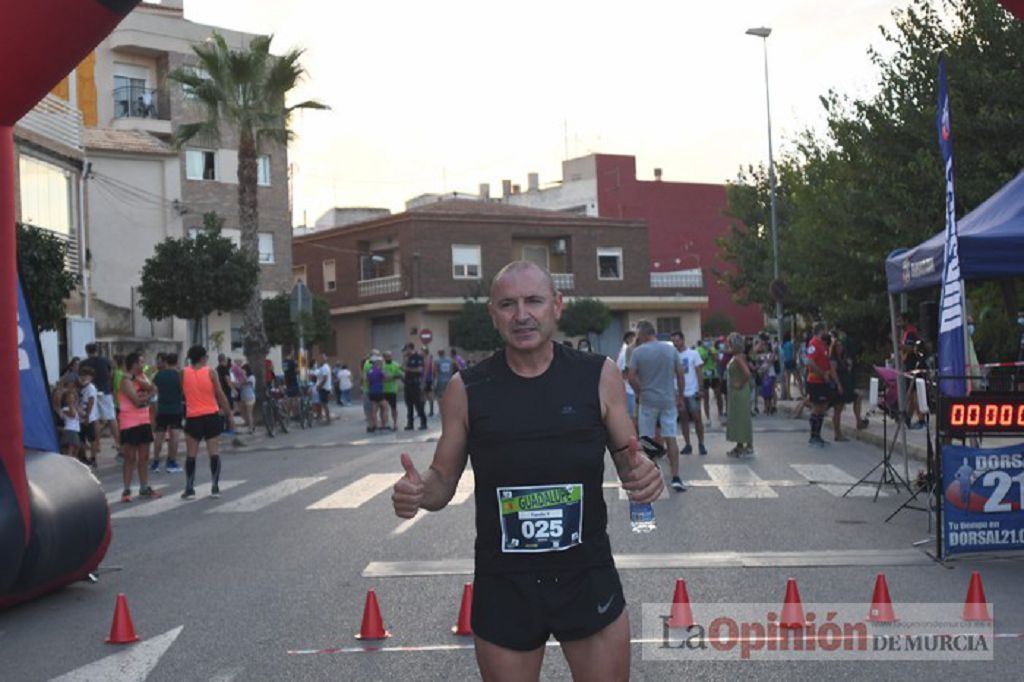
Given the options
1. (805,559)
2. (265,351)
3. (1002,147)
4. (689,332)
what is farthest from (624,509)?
(689,332)

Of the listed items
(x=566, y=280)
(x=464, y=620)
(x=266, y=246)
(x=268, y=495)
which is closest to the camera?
(x=464, y=620)

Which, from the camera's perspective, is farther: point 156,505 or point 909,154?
point 909,154

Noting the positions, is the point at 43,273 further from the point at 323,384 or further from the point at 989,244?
the point at 323,384

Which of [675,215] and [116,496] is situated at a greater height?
[675,215]

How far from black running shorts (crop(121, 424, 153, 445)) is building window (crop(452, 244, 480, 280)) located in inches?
1670

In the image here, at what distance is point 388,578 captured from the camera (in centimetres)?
1009

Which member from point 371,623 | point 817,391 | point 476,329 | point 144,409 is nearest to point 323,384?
point 476,329

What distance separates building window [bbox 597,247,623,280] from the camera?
62.8 metres

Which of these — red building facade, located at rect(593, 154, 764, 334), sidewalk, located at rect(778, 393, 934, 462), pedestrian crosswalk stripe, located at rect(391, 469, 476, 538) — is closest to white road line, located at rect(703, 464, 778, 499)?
sidewalk, located at rect(778, 393, 934, 462)

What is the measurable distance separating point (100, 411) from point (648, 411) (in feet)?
33.8

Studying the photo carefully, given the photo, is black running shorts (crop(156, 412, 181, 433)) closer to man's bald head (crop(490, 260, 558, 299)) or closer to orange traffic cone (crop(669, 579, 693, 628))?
orange traffic cone (crop(669, 579, 693, 628))

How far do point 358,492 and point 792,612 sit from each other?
9.47 metres

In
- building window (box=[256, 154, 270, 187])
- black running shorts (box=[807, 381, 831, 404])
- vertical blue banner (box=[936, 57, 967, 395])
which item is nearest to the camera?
vertical blue banner (box=[936, 57, 967, 395])

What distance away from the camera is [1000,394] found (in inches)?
413
